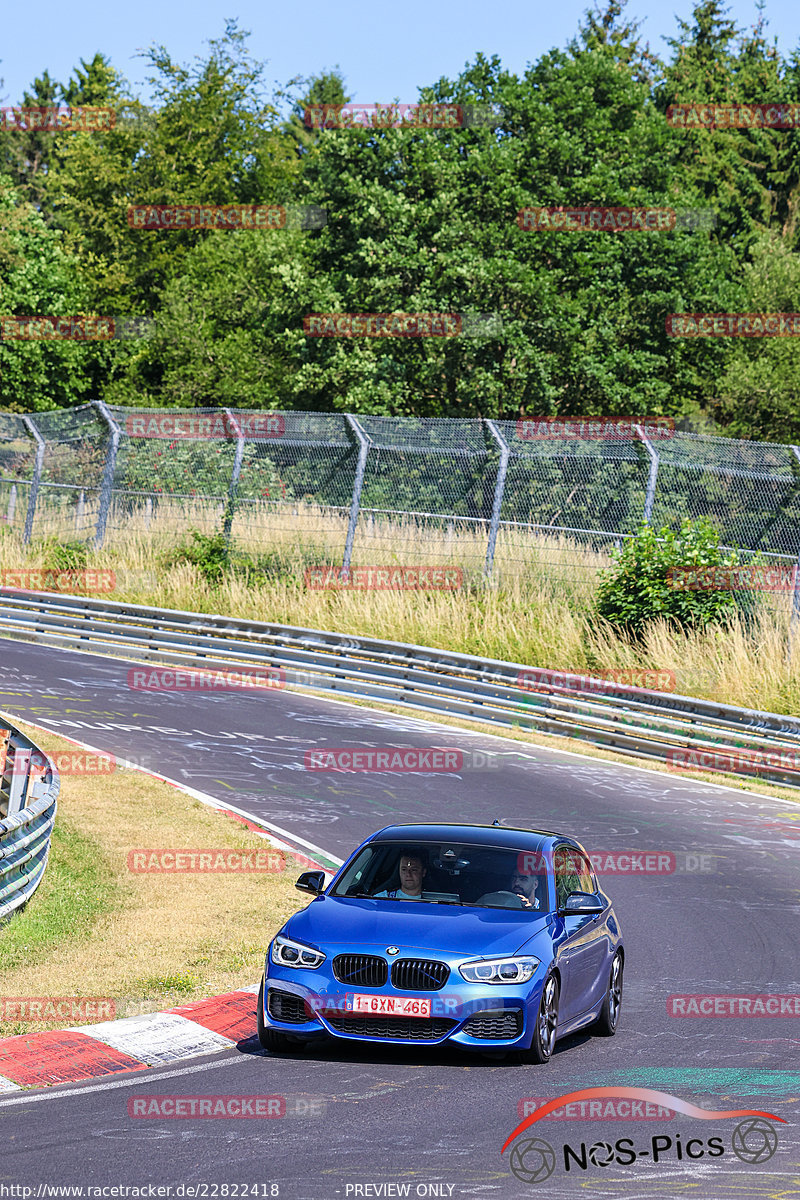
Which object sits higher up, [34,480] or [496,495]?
[496,495]

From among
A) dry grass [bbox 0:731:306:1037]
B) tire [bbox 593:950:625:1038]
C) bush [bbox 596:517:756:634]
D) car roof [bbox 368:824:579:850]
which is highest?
bush [bbox 596:517:756:634]

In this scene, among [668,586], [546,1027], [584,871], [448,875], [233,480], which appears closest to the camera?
[546,1027]

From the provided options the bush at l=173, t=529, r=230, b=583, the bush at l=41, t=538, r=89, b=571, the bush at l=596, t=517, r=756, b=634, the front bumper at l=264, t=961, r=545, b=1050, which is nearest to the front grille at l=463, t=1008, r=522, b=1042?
the front bumper at l=264, t=961, r=545, b=1050

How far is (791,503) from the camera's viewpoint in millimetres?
28781

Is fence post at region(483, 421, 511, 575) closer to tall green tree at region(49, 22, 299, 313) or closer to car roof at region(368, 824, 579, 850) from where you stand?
car roof at region(368, 824, 579, 850)

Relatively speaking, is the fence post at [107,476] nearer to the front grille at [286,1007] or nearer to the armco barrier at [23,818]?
the armco barrier at [23,818]

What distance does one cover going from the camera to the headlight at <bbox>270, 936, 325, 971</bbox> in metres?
8.05

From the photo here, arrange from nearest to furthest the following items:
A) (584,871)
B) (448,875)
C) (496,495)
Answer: (448,875), (584,871), (496,495)

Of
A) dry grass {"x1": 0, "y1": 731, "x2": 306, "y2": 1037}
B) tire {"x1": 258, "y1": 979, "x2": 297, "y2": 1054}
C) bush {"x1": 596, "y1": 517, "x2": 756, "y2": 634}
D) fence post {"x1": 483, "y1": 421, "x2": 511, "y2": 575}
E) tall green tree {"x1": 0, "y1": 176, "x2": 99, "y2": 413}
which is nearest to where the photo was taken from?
tire {"x1": 258, "y1": 979, "x2": 297, "y2": 1054}

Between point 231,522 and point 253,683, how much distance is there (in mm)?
5400

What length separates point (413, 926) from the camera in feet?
26.9

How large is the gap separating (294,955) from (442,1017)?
893 mm

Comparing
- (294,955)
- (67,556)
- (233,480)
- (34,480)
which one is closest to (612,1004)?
(294,955)

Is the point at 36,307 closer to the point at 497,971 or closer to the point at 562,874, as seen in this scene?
the point at 562,874
